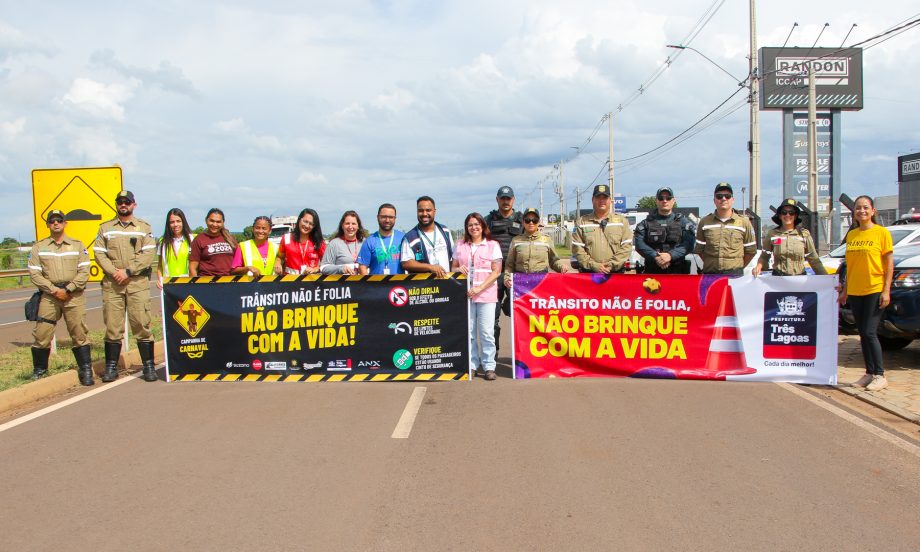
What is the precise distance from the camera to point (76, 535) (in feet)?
13.5

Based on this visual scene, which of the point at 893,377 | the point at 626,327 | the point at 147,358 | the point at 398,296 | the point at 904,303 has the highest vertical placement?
the point at 398,296

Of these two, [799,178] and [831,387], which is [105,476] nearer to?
[831,387]

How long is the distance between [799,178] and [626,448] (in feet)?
160

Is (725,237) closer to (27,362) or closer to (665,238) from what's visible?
(665,238)

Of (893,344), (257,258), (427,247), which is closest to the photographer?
(427,247)

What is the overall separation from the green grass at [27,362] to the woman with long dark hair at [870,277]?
9.38 meters

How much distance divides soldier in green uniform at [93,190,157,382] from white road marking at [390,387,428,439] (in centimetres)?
341

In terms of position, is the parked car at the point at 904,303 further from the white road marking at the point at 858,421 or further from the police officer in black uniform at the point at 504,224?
the police officer in black uniform at the point at 504,224

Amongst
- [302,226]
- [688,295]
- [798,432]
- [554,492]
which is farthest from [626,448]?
[302,226]

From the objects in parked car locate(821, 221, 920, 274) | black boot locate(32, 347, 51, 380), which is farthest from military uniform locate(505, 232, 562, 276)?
parked car locate(821, 221, 920, 274)

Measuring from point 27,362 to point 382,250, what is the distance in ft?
17.4

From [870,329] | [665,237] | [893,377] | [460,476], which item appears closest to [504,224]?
[665,237]

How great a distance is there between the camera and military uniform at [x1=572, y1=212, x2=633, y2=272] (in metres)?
9.02

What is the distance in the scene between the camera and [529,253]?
9047mm
